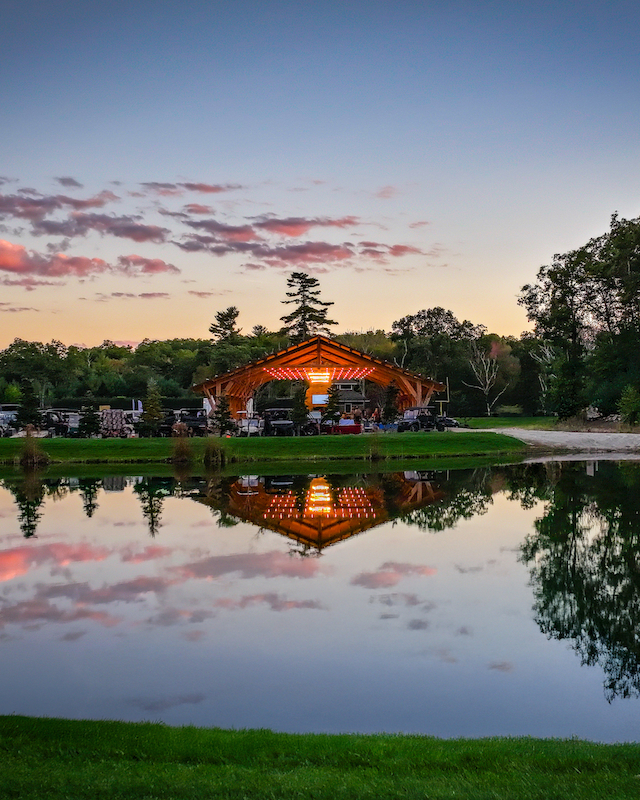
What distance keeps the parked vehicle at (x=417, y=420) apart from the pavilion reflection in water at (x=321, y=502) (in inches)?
473

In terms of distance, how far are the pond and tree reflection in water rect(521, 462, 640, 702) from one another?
34 mm

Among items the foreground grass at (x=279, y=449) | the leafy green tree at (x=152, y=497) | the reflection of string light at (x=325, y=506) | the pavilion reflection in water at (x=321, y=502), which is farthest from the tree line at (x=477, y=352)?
the reflection of string light at (x=325, y=506)

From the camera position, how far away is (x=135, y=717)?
5871 mm

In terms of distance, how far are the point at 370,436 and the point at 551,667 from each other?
83.8 ft

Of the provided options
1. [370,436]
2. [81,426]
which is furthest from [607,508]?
[81,426]

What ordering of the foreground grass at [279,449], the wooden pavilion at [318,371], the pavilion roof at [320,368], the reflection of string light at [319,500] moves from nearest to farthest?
the reflection of string light at [319,500]
the foreground grass at [279,449]
the pavilion roof at [320,368]
the wooden pavilion at [318,371]

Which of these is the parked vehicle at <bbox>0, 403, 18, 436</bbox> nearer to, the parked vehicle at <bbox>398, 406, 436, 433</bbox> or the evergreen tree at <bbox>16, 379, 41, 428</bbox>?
the evergreen tree at <bbox>16, 379, 41, 428</bbox>

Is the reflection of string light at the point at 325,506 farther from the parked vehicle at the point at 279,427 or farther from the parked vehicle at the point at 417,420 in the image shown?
the parked vehicle at the point at 417,420

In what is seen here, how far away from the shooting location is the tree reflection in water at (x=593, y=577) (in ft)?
23.8

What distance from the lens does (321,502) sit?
1781cm

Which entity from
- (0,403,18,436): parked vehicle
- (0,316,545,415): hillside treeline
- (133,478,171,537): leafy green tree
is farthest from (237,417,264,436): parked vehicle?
(0,316,545,415): hillside treeline

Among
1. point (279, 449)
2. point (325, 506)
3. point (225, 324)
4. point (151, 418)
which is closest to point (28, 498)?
point (325, 506)

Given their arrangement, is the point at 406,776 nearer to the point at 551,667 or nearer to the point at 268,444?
the point at 551,667

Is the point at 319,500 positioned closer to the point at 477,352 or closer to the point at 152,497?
the point at 152,497
